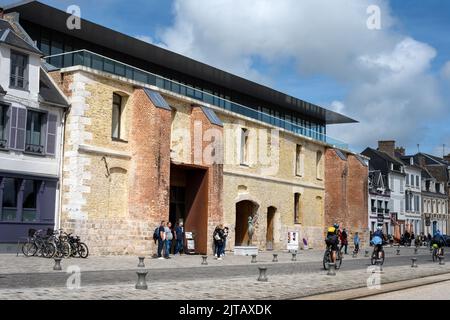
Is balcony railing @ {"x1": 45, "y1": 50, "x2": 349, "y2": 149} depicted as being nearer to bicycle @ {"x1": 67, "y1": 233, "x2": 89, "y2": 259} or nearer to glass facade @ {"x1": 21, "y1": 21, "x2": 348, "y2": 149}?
glass facade @ {"x1": 21, "y1": 21, "x2": 348, "y2": 149}

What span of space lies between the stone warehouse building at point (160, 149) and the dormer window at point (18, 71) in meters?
1.89

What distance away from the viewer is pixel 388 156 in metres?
71.7

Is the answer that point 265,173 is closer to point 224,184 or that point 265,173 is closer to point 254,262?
point 224,184

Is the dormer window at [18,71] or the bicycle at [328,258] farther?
the dormer window at [18,71]

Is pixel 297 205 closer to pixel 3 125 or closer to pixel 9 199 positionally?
pixel 9 199

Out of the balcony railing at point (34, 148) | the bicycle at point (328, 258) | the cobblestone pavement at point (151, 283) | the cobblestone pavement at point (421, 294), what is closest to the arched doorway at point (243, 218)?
the balcony railing at point (34, 148)

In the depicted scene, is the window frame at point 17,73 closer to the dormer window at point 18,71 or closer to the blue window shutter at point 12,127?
the dormer window at point 18,71

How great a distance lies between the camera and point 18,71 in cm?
2442

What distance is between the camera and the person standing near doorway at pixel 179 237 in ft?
95.9

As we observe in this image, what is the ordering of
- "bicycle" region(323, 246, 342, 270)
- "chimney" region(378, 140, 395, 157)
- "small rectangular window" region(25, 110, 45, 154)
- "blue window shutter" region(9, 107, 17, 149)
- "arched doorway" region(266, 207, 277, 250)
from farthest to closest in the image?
"chimney" region(378, 140, 395, 157) < "arched doorway" region(266, 207, 277, 250) < "small rectangular window" region(25, 110, 45, 154) < "blue window shutter" region(9, 107, 17, 149) < "bicycle" region(323, 246, 342, 270)

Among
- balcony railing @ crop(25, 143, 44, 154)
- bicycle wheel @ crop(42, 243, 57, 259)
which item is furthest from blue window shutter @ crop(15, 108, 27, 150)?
bicycle wheel @ crop(42, 243, 57, 259)

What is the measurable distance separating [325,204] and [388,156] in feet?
95.7

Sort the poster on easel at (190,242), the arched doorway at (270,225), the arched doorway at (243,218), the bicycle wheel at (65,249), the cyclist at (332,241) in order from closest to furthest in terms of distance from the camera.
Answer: the cyclist at (332,241), the bicycle wheel at (65,249), the poster on easel at (190,242), the arched doorway at (243,218), the arched doorway at (270,225)

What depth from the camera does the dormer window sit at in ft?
79.4
